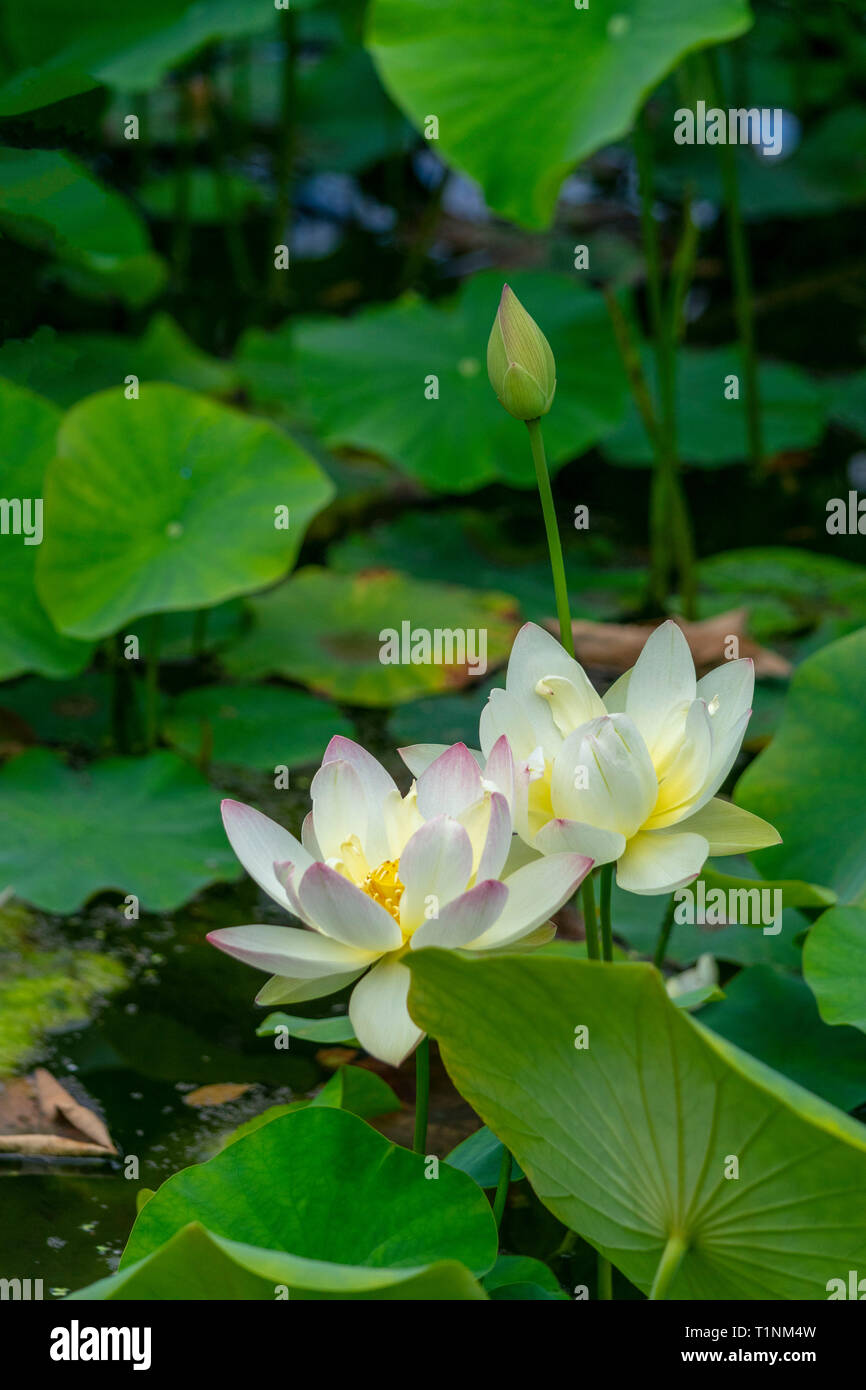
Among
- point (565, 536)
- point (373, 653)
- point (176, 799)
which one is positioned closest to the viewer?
point (176, 799)

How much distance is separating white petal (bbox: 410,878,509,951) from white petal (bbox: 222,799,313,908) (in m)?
0.10

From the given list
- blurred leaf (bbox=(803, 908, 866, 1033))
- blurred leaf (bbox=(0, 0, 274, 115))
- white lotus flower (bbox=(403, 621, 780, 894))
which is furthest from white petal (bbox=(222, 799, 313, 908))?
blurred leaf (bbox=(0, 0, 274, 115))

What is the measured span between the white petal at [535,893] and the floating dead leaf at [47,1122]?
48 cm

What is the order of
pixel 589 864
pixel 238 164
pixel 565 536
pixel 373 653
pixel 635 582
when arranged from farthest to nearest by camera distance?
pixel 238 164
pixel 565 536
pixel 635 582
pixel 373 653
pixel 589 864

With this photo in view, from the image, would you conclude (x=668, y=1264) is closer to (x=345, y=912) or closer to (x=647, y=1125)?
(x=647, y=1125)

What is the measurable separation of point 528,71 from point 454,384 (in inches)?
19.7

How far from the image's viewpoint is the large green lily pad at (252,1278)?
57cm

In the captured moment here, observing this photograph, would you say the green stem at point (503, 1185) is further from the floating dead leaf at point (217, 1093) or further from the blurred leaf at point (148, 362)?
the blurred leaf at point (148, 362)

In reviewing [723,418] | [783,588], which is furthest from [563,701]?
[723,418]

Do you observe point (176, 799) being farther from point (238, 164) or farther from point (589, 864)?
point (238, 164)

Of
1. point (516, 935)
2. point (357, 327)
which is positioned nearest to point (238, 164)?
point (357, 327)

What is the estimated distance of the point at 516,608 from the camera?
1925 mm
